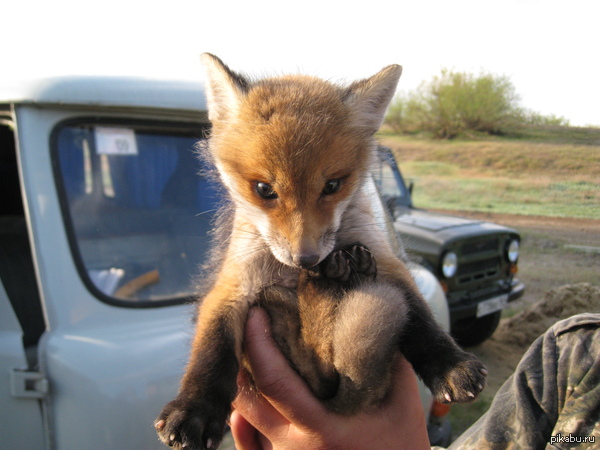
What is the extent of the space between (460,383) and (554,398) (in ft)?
1.01

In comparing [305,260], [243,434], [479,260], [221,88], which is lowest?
[479,260]

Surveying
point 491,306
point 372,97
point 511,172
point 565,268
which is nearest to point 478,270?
point 491,306

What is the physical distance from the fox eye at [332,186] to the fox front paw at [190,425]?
95 centimetres

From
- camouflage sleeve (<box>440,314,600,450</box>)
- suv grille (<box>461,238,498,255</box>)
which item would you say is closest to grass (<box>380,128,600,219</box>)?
camouflage sleeve (<box>440,314,600,450</box>)

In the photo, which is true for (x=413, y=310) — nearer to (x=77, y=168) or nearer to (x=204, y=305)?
(x=204, y=305)

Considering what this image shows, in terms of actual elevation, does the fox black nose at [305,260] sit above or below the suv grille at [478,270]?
above

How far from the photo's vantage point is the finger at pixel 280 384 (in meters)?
1.58

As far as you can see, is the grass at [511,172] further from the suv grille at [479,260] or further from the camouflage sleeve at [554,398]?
the suv grille at [479,260]

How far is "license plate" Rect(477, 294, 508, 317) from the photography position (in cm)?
548

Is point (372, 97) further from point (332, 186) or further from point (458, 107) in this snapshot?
point (458, 107)

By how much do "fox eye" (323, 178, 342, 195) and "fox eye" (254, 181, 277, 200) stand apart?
0.71ft

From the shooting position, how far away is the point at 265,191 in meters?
1.76

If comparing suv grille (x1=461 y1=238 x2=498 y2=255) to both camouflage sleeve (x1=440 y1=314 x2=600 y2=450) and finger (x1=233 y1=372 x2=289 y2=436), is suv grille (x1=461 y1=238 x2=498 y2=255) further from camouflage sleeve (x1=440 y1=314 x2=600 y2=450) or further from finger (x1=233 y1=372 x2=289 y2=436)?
finger (x1=233 y1=372 x2=289 y2=436)

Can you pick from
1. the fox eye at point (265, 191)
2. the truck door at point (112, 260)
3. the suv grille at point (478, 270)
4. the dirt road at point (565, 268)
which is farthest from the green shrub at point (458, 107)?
the suv grille at point (478, 270)
